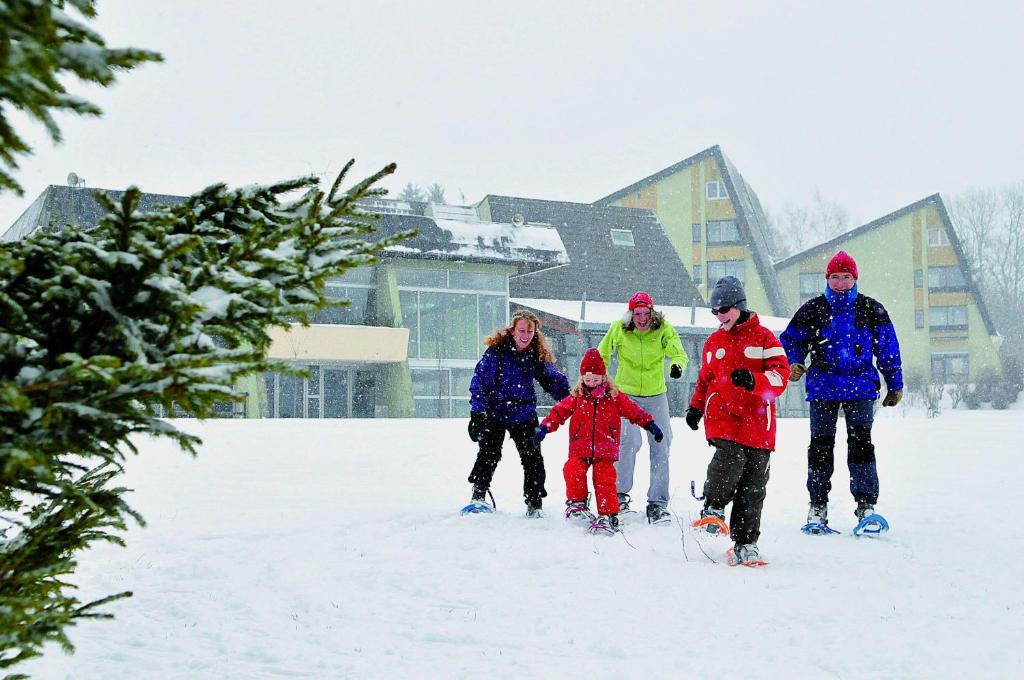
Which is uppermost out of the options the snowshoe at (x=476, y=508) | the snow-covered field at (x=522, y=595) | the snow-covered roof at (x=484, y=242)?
the snow-covered roof at (x=484, y=242)

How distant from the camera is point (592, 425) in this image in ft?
22.6

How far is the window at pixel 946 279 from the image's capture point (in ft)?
152

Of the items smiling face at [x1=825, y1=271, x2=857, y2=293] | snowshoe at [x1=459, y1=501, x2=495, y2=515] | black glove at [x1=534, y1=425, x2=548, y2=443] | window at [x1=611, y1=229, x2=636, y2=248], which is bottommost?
snowshoe at [x1=459, y1=501, x2=495, y2=515]

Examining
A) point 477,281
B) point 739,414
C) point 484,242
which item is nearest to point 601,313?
point 477,281

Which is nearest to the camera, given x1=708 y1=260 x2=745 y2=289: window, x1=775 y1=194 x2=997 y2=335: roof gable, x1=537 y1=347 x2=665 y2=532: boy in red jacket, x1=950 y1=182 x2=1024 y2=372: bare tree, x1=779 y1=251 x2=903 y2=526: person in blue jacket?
x1=779 y1=251 x2=903 y2=526: person in blue jacket

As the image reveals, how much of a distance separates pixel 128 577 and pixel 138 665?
1.53 metres

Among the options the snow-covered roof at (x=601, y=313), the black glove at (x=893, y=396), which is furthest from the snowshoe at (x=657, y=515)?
the snow-covered roof at (x=601, y=313)

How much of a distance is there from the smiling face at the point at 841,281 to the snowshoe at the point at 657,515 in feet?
→ 6.68

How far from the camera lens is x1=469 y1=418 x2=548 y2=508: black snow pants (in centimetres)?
736

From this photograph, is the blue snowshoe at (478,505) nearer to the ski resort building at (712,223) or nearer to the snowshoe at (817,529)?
the snowshoe at (817,529)

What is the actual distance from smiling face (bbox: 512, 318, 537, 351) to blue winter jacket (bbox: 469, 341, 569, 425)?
2.3 inches

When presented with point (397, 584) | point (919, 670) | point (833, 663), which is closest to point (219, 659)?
point (397, 584)

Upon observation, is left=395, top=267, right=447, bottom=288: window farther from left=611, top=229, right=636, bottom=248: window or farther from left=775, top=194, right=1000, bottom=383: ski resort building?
left=775, top=194, right=1000, bottom=383: ski resort building

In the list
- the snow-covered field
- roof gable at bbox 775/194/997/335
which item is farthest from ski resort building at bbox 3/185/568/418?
roof gable at bbox 775/194/997/335
